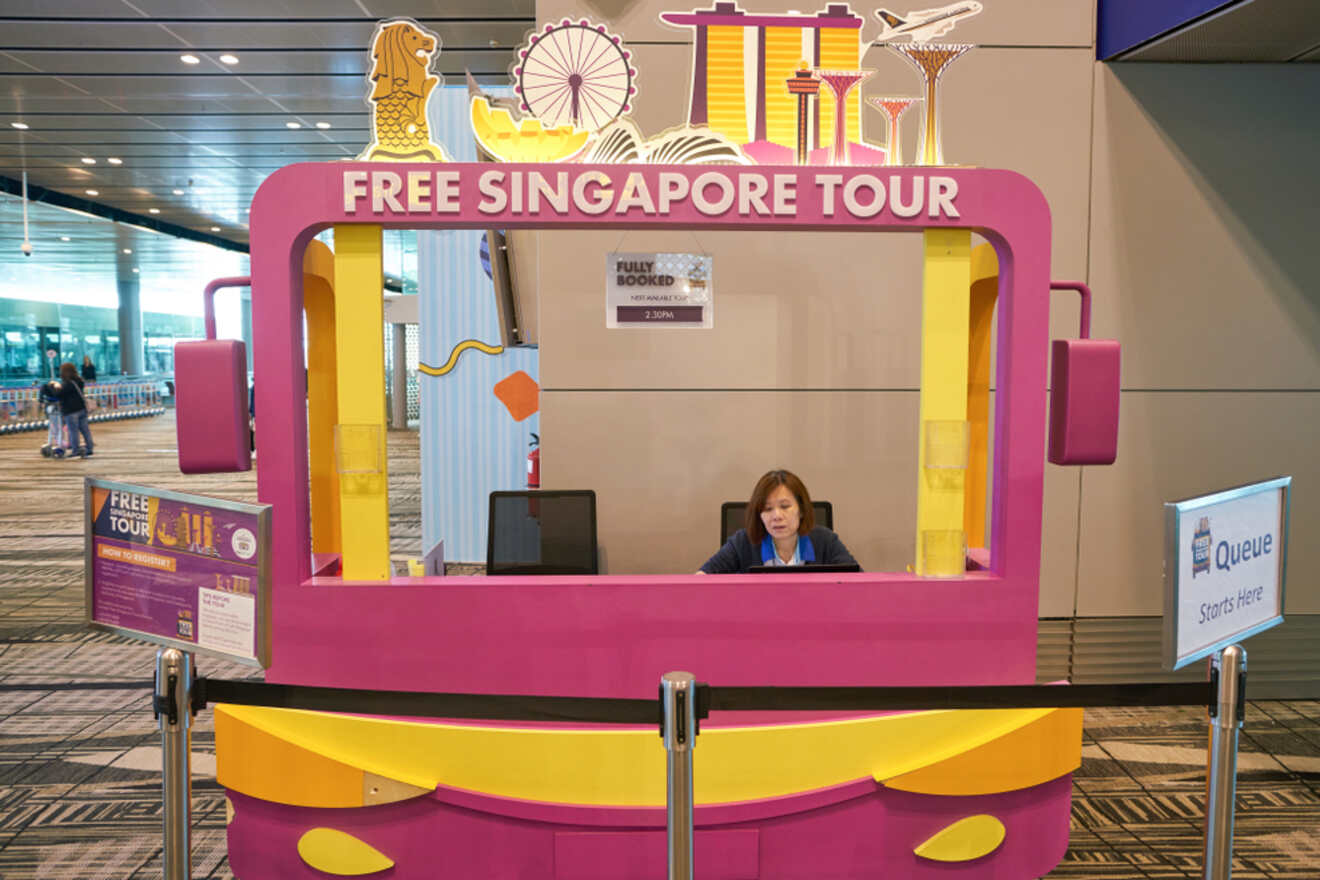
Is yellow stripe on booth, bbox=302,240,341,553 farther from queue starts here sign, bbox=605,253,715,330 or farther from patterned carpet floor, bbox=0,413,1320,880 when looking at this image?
queue starts here sign, bbox=605,253,715,330

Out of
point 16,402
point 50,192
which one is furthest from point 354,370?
point 16,402

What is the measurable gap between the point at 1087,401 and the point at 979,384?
0.77 meters

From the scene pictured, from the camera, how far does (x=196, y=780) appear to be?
3.48 metres

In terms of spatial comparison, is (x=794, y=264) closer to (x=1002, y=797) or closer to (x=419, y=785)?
(x=1002, y=797)

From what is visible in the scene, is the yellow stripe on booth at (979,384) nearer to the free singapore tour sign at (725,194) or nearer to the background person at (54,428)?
the free singapore tour sign at (725,194)

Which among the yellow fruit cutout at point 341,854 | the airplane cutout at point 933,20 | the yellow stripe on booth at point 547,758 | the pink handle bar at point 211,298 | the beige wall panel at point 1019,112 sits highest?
the beige wall panel at point 1019,112

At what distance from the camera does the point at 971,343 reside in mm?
2893

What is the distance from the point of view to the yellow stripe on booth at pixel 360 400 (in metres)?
2.24

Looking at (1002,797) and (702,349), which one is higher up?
(702,349)

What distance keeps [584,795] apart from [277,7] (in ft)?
21.6

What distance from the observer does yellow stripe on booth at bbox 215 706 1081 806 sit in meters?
2.20

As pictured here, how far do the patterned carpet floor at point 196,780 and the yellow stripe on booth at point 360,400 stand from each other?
1422 mm

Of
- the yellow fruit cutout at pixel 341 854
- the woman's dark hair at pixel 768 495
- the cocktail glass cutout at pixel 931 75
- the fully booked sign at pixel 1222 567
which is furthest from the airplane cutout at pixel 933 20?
the yellow fruit cutout at pixel 341 854

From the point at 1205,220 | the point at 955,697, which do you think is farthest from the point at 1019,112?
the point at 955,697
